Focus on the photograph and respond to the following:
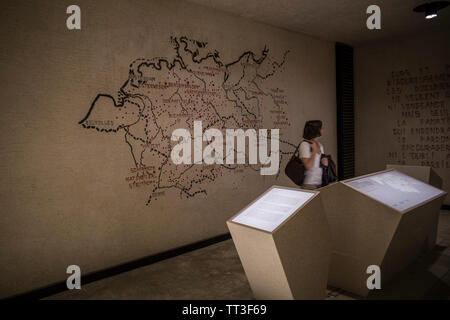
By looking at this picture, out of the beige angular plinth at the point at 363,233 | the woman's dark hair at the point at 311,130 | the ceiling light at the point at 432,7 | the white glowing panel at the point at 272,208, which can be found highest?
the ceiling light at the point at 432,7

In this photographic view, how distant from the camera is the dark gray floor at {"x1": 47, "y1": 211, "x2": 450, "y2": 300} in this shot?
93.7 inches

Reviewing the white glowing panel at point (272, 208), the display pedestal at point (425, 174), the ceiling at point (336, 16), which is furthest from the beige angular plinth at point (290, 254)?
the ceiling at point (336, 16)

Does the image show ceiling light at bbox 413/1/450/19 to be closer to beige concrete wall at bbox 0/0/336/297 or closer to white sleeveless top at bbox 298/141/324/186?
white sleeveless top at bbox 298/141/324/186

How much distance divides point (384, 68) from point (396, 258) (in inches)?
147

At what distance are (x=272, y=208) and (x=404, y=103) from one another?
4116 mm

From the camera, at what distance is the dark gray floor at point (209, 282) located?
93.7 inches

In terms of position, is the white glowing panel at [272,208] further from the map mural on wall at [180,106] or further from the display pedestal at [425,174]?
the display pedestal at [425,174]

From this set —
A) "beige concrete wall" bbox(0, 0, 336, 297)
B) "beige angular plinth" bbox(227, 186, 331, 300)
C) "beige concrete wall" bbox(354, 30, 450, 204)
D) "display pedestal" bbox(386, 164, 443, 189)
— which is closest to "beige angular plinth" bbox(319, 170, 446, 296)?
"beige angular plinth" bbox(227, 186, 331, 300)

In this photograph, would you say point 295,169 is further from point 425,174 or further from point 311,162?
point 425,174

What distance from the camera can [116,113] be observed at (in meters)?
2.81

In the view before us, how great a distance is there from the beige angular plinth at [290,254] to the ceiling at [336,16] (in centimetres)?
250

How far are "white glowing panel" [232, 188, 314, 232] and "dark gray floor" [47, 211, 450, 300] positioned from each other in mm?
776

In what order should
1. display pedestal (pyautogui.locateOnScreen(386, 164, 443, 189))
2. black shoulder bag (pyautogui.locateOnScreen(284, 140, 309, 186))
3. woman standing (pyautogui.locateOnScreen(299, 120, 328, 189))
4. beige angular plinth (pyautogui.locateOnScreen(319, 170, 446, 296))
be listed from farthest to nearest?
black shoulder bag (pyautogui.locateOnScreen(284, 140, 309, 186)), woman standing (pyautogui.locateOnScreen(299, 120, 328, 189)), display pedestal (pyautogui.locateOnScreen(386, 164, 443, 189)), beige angular plinth (pyautogui.locateOnScreen(319, 170, 446, 296))

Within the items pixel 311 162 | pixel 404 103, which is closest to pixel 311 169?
pixel 311 162
